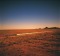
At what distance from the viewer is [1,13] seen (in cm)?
176

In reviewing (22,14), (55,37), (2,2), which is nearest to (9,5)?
(2,2)

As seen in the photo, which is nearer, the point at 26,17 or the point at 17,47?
the point at 17,47

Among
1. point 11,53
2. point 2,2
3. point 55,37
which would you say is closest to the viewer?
point 11,53

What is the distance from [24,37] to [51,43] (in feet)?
1.16

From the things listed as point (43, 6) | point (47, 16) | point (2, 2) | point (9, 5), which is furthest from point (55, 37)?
point (2, 2)

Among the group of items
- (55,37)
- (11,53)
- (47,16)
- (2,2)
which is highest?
(2,2)

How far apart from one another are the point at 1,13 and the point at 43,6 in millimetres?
576

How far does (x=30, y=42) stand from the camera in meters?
1.63

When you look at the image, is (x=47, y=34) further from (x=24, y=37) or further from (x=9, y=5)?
(x=9, y=5)

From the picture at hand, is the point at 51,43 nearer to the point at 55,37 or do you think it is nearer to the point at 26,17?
the point at 55,37

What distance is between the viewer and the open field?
1525 millimetres

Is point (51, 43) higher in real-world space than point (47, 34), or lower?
lower

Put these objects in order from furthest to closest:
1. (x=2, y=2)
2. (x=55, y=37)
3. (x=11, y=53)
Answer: (x=2, y=2) → (x=55, y=37) → (x=11, y=53)

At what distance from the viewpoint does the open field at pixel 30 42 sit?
1.53m
